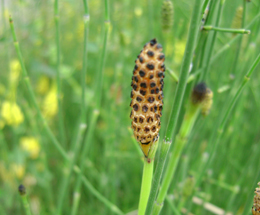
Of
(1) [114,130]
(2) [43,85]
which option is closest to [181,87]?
(1) [114,130]

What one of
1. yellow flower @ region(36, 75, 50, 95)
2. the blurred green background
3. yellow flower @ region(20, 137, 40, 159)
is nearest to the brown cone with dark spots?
the blurred green background

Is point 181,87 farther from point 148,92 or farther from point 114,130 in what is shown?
point 114,130

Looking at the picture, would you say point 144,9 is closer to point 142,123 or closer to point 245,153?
point 245,153

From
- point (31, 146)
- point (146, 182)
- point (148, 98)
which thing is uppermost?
point (148, 98)

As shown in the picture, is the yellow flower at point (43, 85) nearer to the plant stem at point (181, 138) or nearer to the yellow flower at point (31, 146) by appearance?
the yellow flower at point (31, 146)

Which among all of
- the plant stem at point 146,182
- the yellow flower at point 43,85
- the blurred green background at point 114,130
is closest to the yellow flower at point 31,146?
the blurred green background at point 114,130

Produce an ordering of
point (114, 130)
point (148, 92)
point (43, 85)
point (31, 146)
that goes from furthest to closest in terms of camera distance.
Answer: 1. point (43, 85)
2. point (31, 146)
3. point (114, 130)
4. point (148, 92)

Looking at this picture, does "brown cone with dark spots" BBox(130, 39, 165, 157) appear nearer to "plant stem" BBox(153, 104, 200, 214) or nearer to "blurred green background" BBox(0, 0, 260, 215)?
"plant stem" BBox(153, 104, 200, 214)
